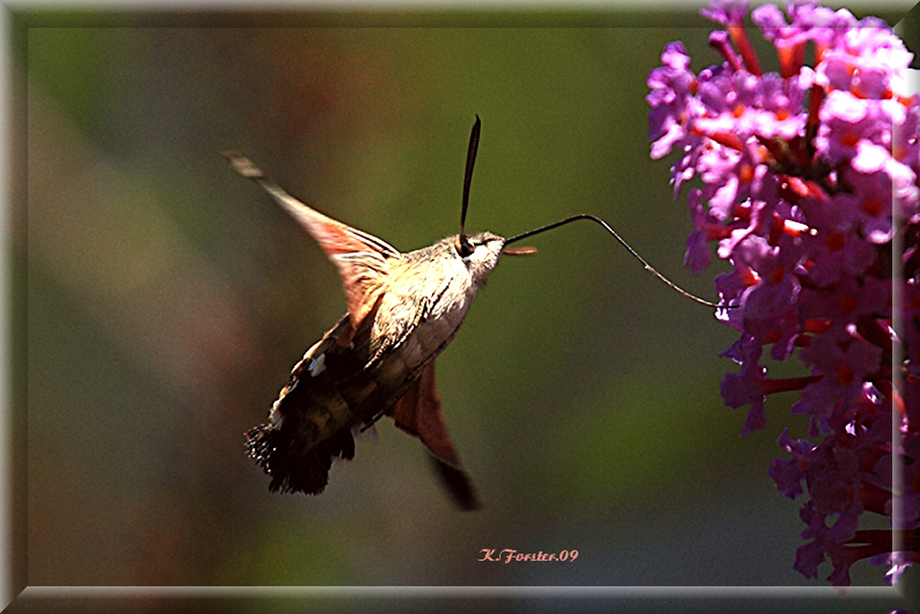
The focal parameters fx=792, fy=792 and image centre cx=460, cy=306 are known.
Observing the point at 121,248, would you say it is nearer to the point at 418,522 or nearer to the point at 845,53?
the point at 418,522

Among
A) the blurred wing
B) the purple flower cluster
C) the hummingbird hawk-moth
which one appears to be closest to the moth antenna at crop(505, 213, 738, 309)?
the hummingbird hawk-moth

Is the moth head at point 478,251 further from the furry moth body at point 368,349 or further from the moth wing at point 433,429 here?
the moth wing at point 433,429

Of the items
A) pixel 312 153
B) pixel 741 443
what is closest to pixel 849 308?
pixel 741 443

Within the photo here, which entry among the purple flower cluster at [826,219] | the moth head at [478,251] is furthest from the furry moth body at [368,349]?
the purple flower cluster at [826,219]

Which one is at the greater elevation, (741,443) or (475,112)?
(475,112)

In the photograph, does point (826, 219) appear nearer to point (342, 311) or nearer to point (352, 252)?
point (352, 252)
